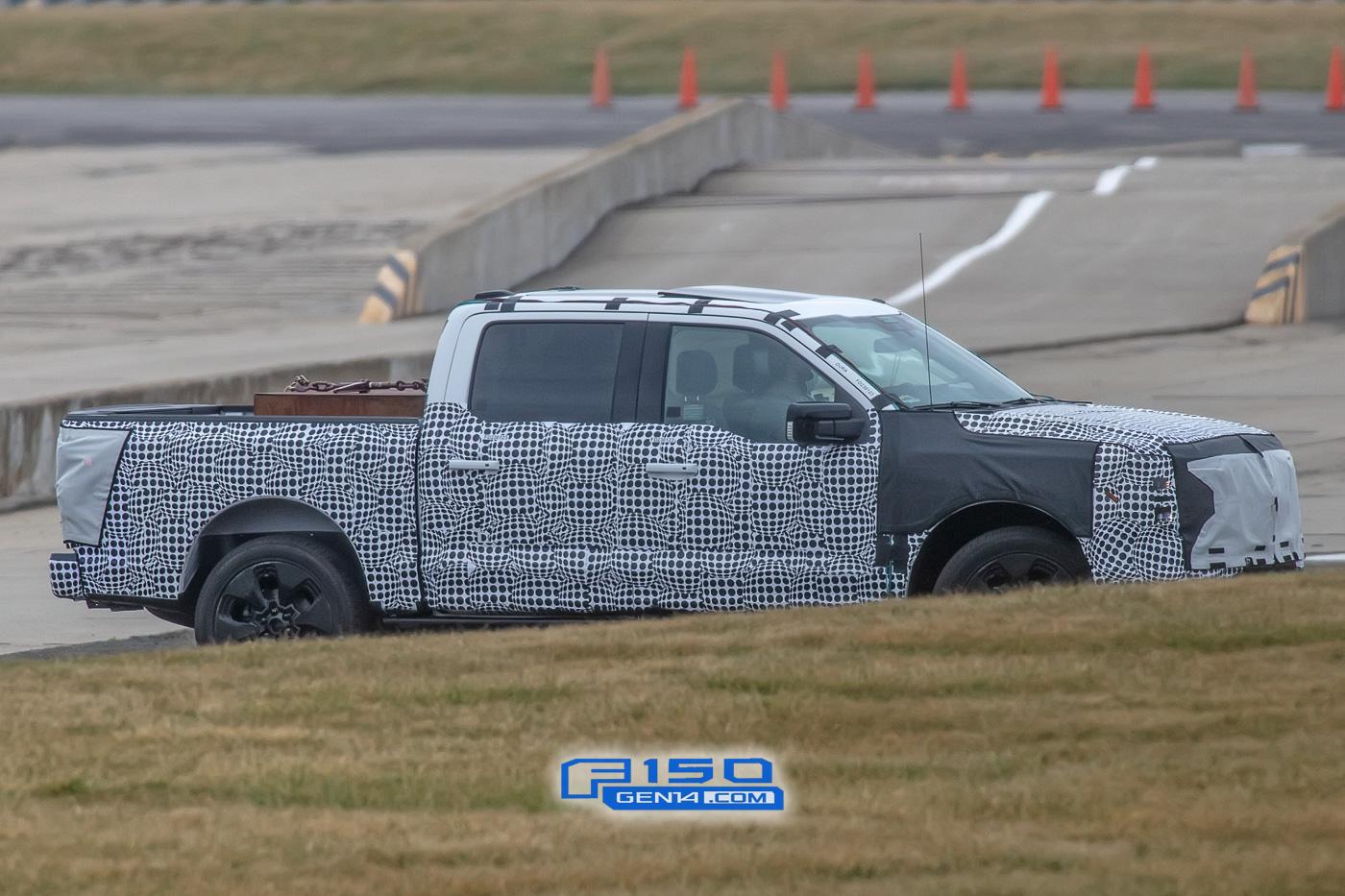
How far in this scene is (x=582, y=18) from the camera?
2395 inches

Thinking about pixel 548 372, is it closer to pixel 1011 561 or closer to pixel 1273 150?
pixel 1011 561

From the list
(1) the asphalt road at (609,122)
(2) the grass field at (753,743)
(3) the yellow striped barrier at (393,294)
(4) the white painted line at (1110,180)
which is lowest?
(2) the grass field at (753,743)

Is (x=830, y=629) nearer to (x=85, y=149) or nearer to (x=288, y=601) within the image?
(x=288, y=601)

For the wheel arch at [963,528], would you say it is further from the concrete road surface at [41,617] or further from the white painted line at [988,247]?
the white painted line at [988,247]

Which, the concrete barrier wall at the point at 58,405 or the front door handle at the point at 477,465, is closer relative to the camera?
the front door handle at the point at 477,465

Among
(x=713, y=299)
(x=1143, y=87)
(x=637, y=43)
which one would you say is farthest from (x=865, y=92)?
(x=713, y=299)

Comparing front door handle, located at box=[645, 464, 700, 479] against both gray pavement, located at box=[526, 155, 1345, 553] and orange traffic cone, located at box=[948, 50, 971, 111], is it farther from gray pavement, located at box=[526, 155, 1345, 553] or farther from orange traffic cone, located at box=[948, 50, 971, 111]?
orange traffic cone, located at box=[948, 50, 971, 111]

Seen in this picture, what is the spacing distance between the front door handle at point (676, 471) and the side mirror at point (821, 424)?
443 mm

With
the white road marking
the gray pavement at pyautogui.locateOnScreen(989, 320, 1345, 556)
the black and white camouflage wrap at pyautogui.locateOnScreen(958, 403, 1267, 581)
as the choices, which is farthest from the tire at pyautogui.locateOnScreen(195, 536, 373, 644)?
the white road marking

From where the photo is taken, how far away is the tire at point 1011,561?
952 cm

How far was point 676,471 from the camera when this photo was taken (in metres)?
9.82

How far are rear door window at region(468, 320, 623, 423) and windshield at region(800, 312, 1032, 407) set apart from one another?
87 cm

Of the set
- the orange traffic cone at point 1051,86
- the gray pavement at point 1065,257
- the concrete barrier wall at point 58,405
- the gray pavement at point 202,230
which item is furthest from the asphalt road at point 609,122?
the concrete barrier wall at point 58,405

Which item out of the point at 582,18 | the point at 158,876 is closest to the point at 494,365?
the point at 158,876
